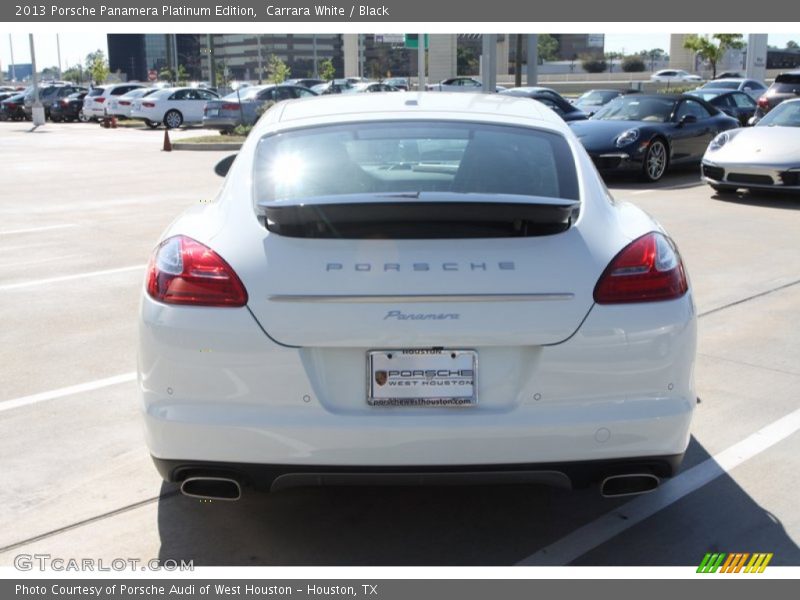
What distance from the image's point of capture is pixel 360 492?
162 inches

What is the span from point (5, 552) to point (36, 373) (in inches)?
92.3

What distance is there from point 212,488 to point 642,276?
169 centimetres

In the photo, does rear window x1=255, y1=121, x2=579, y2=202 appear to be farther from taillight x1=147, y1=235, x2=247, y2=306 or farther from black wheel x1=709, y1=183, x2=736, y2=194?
black wheel x1=709, y1=183, x2=736, y2=194

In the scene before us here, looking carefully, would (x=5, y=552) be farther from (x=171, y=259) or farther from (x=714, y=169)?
(x=714, y=169)

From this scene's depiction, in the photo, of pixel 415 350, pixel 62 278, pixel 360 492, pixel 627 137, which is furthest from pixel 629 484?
pixel 627 137

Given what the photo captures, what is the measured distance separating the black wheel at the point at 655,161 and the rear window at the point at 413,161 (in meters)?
11.7

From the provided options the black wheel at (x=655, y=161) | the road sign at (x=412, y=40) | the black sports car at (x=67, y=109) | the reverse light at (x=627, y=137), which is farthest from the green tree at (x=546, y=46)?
the reverse light at (x=627, y=137)

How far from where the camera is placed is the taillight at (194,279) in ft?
10.7

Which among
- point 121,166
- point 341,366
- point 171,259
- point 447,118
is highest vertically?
point 447,118

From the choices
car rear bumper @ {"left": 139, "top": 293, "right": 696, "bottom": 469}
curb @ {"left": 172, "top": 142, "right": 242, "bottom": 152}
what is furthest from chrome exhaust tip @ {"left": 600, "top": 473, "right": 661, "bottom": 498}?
curb @ {"left": 172, "top": 142, "right": 242, "bottom": 152}

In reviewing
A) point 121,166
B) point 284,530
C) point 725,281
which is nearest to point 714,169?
point 725,281

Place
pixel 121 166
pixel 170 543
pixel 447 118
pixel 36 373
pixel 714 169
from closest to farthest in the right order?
pixel 170 543 → pixel 447 118 → pixel 36 373 → pixel 714 169 → pixel 121 166

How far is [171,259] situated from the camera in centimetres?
349

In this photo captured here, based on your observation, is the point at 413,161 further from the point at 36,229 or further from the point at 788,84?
the point at 788,84
